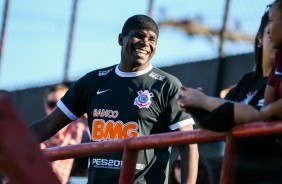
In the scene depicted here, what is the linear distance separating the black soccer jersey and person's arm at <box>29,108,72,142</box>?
27 centimetres

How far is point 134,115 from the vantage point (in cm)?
504

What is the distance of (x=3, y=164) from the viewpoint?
2406mm

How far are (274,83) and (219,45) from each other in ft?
21.1

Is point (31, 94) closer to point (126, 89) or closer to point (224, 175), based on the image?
point (126, 89)

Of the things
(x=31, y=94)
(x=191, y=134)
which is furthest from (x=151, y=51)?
(x=31, y=94)

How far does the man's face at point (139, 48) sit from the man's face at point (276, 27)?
178 centimetres

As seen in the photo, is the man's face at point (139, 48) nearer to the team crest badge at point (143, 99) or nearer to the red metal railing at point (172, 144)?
the team crest badge at point (143, 99)

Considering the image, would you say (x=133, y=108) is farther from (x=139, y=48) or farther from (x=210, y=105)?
(x=210, y=105)

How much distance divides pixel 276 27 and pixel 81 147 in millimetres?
1411

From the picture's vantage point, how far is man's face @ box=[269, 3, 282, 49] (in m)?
3.51

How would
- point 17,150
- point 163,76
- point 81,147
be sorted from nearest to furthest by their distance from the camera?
point 17,150 < point 81,147 < point 163,76

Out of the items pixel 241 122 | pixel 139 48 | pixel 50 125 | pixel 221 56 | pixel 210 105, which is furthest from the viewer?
pixel 221 56

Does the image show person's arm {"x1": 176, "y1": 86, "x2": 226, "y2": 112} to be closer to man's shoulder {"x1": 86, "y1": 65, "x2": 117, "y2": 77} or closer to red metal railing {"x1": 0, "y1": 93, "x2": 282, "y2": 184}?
red metal railing {"x1": 0, "y1": 93, "x2": 282, "y2": 184}

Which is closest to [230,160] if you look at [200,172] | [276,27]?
[276,27]
